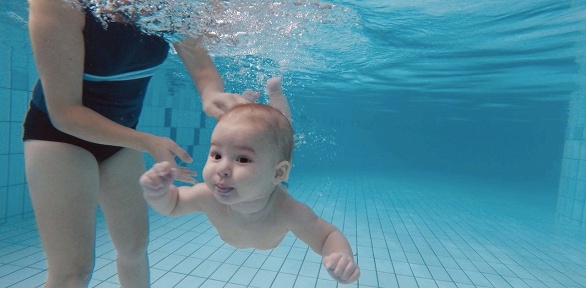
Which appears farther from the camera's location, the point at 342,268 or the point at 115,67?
the point at 115,67

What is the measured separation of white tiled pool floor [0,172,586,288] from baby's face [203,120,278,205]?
3742mm

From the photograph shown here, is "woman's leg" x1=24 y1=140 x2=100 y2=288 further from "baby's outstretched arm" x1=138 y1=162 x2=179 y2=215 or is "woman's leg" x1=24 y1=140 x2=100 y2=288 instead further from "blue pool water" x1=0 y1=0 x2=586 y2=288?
"blue pool water" x1=0 y1=0 x2=586 y2=288

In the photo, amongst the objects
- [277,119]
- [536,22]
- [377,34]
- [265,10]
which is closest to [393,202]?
[377,34]

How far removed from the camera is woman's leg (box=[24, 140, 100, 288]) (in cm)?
224

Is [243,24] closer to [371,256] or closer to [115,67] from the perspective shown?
[115,67]

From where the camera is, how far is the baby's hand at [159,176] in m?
1.94

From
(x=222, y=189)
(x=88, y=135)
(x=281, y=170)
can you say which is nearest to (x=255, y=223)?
(x=281, y=170)

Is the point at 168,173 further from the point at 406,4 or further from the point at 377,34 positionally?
the point at 377,34

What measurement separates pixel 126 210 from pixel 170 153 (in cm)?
105

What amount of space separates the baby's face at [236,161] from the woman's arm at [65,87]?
0.19m

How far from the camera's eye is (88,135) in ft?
6.89

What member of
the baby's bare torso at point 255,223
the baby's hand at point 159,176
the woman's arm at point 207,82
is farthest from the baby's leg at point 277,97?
the baby's hand at point 159,176

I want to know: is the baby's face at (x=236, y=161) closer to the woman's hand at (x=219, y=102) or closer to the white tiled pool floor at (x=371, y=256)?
the woman's hand at (x=219, y=102)

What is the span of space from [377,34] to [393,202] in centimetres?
604
